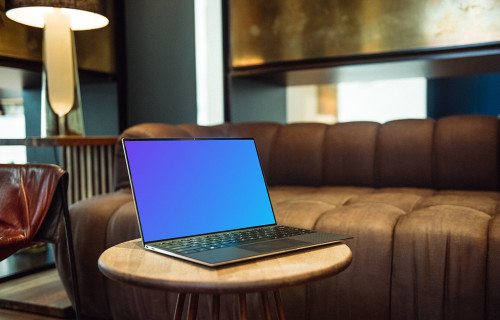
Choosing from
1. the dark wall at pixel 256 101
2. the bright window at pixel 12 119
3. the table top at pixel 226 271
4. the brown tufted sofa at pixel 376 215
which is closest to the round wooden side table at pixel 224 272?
the table top at pixel 226 271

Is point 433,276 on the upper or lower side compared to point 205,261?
lower

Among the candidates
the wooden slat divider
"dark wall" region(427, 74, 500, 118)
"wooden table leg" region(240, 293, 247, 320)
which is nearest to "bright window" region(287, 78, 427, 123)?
"dark wall" region(427, 74, 500, 118)

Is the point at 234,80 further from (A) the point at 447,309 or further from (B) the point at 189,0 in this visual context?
(A) the point at 447,309

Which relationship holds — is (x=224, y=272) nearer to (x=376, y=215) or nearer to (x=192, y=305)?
(x=192, y=305)

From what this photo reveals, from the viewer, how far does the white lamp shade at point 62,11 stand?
194 centimetres

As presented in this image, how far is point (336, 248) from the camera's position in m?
0.87

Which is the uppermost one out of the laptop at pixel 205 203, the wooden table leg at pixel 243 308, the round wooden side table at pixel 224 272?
the laptop at pixel 205 203

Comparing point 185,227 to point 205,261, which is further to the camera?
point 185,227

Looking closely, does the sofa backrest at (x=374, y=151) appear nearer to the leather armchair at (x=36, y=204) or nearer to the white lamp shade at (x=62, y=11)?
the leather armchair at (x=36, y=204)

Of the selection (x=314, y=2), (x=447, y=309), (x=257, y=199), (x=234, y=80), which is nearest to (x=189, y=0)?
(x=234, y=80)

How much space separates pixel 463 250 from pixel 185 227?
80 cm

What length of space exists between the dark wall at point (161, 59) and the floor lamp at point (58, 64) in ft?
2.54

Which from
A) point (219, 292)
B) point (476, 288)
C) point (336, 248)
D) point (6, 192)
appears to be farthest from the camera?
point (6, 192)

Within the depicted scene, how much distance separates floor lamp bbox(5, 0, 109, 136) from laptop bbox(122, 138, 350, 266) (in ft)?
4.41
